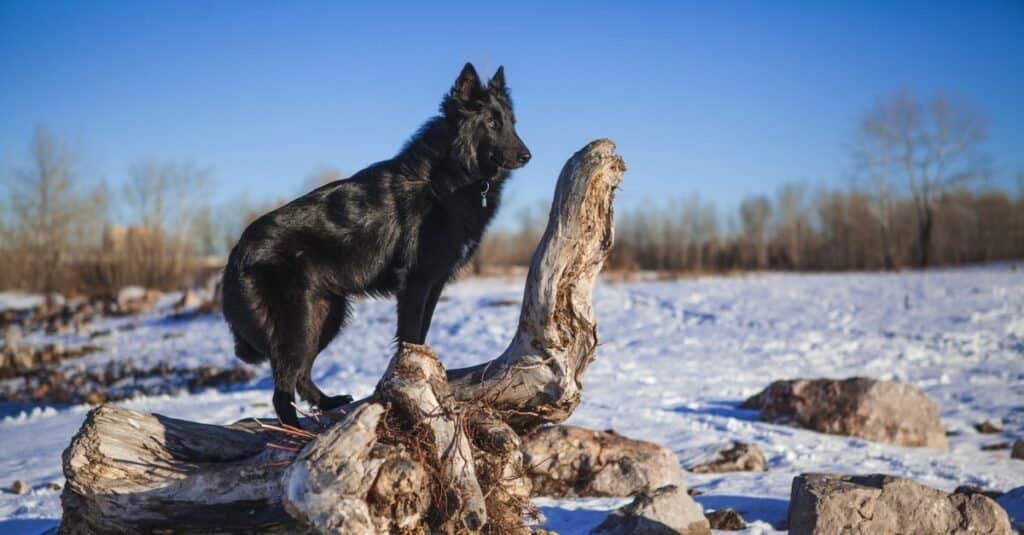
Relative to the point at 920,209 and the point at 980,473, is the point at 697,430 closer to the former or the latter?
the point at 980,473

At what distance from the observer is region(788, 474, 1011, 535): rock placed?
3.79 metres

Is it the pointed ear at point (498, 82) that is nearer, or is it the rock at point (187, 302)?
the pointed ear at point (498, 82)

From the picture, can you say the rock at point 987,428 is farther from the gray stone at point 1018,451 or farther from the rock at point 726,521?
the rock at point 726,521

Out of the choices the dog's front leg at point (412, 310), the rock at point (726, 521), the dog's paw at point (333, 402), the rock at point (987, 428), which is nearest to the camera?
the dog's front leg at point (412, 310)

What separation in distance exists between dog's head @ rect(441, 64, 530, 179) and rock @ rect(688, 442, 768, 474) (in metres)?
3.27

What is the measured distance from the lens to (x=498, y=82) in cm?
428

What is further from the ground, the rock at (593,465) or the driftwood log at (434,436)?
the driftwood log at (434,436)

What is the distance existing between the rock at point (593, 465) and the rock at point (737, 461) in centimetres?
73

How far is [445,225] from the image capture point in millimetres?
4051

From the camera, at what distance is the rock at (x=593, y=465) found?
510cm

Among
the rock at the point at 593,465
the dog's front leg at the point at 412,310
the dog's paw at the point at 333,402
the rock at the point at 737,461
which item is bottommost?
the rock at the point at 737,461

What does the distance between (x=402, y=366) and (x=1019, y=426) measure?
26.3ft

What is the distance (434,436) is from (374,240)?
136 cm

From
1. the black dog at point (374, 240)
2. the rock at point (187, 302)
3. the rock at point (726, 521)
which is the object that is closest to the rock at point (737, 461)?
the rock at point (726, 521)
